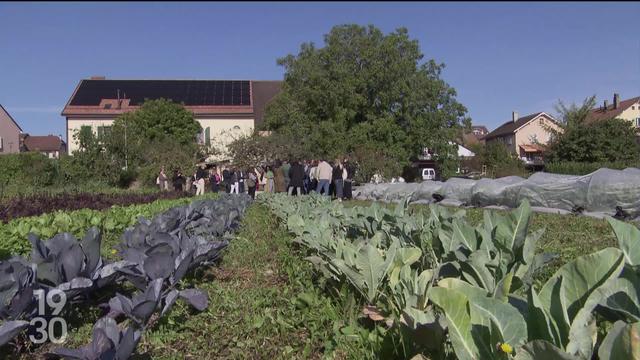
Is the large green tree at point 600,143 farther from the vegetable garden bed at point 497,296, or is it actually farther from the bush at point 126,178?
the vegetable garden bed at point 497,296

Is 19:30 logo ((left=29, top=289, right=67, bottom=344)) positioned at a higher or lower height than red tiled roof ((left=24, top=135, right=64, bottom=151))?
lower

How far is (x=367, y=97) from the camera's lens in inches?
1431

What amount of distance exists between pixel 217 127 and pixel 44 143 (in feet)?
165

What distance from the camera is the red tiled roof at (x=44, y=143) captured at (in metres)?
87.6

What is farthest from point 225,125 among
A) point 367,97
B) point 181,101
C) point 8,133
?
point 8,133

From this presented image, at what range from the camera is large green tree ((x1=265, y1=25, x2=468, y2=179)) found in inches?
1391

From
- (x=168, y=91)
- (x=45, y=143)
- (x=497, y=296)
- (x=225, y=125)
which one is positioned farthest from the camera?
(x=45, y=143)

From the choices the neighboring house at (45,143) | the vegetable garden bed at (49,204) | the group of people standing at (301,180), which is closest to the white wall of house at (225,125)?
the group of people standing at (301,180)

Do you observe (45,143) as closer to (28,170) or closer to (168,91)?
(168,91)

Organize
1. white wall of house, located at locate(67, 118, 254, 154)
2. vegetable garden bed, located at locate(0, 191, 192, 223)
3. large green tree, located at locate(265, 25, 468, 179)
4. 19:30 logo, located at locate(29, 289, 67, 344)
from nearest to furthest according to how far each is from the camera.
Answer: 19:30 logo, located at locate(29, 289, 67, 344), vegetable garden bed, located at locate(0, 191, 192, 223), large green tree, located at locate(265, 25, 468, 179), white wall of house, located at locate(67, 118, 254, 154)

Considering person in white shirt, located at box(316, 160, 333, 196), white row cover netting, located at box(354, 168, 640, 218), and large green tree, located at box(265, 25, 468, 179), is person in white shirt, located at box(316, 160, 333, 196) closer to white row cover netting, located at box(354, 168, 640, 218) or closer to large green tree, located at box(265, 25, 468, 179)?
white row cover netting, located at box(354, 168, 640, 218)

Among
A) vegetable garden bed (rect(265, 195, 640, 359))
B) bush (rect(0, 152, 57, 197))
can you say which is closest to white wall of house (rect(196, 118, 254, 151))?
bush (rect(0, 152, 57, 197))

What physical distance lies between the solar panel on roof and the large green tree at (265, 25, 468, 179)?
19.6 meters

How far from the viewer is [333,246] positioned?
3.42 meters
